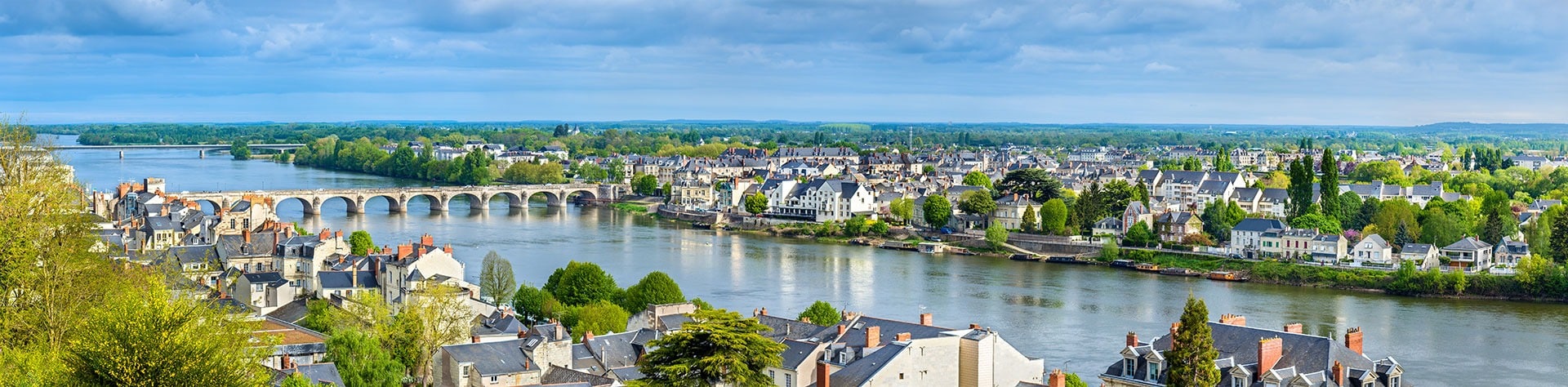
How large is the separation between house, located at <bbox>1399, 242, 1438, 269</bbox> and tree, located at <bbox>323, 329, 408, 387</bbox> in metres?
24.3

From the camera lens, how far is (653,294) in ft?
69.5

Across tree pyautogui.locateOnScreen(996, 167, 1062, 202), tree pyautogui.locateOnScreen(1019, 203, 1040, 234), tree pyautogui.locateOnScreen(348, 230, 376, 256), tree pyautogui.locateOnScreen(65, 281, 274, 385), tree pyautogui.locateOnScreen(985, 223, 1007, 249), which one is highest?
tree pyautogui.locateOnScreen(65, 281, 274, 385)

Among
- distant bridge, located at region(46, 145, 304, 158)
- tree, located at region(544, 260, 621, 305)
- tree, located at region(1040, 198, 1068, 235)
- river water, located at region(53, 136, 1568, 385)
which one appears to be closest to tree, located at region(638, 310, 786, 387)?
river water, located at region(53, 136, 1568, 385)

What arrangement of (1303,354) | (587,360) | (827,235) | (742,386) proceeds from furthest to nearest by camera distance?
(827,235) < (587,360) < (1303,354) < (742,386)

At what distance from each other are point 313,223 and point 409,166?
114 ft

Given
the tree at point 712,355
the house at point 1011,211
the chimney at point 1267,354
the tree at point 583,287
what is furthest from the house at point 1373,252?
the tree at point 712,355

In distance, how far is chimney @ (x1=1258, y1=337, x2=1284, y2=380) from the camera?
13.2 meters

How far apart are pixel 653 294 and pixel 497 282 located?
3421 millimetres

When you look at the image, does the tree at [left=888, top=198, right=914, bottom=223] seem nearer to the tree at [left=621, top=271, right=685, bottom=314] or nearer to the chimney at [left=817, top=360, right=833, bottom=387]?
the tree at [left=621, top=271, right=685, bottom=314]

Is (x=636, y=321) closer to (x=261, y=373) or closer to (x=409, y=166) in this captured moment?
(x=261, y=373)

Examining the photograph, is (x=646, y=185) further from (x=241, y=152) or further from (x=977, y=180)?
(x=241, y=152)

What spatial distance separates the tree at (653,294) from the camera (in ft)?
68.9

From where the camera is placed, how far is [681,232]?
4431 centimetres

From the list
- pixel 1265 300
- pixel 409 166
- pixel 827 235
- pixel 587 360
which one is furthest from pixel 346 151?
pixel 587 360
